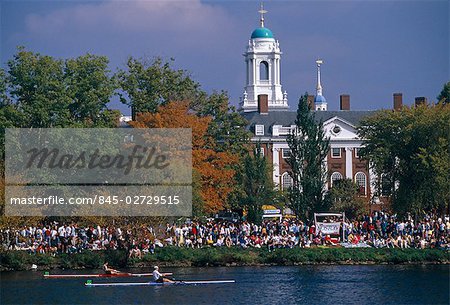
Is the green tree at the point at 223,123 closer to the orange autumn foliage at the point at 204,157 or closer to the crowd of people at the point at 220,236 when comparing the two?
the orange autumn foliage at the point at 204,157

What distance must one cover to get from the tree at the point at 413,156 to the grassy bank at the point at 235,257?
36.2ft

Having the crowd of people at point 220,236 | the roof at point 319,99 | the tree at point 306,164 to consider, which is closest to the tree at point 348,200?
the tree at point 306,164

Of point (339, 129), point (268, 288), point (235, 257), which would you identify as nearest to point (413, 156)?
point (235, 257)

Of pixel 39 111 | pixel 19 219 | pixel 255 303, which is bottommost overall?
pixel 255 303

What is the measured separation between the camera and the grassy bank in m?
73.2

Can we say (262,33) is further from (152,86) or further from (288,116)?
(152,86)

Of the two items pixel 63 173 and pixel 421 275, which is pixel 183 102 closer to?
pixel 63 173

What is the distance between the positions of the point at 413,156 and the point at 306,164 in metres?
7.61

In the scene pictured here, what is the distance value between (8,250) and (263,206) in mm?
31887

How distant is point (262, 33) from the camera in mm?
171250

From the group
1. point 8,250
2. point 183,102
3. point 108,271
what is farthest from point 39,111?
point 108,271

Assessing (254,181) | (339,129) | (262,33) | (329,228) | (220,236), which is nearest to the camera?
(220,236)

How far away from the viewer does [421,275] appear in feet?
228

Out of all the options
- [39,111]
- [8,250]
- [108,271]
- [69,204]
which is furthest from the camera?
[39,111]
